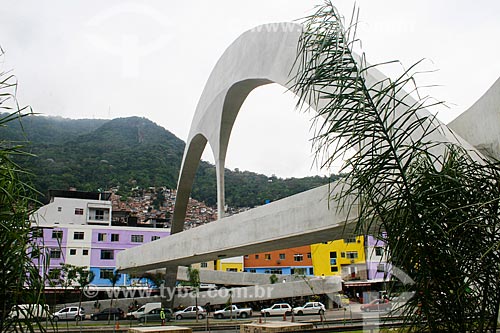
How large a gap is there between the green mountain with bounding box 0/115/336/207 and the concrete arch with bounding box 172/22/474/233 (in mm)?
19128

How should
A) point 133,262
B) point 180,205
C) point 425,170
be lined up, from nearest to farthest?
point 425,170, point 133,262, point 180,205

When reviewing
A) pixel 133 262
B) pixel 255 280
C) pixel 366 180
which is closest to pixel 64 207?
pixel 255 280

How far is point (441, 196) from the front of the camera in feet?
14.9

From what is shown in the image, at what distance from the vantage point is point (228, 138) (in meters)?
22.9

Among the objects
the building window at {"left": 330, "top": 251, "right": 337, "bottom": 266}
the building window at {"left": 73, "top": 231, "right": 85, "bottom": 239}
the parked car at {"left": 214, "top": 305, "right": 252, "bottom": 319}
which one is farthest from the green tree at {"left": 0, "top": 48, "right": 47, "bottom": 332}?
the building window at {"left": 330, "top": 251, "right": 337, "bottom": 266}

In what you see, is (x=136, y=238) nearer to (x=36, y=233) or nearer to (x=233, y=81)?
(x=233, y=81)

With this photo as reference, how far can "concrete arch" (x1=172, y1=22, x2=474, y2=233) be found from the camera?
47.3ft

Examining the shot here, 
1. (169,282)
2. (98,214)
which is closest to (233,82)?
(169,282)

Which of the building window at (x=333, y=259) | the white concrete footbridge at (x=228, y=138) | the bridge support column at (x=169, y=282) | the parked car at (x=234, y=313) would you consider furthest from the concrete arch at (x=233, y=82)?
the building window at (x=333, y=259)

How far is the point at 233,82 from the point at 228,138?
12.6 feet

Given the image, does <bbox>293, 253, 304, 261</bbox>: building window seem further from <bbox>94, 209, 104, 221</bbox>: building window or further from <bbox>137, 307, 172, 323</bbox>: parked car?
<bbox>137, 307, 172, 323</bbox>: parked car

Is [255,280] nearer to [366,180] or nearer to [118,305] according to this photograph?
[118,305]

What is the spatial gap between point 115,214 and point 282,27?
4646 centimetres

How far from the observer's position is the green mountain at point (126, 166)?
192 ft
